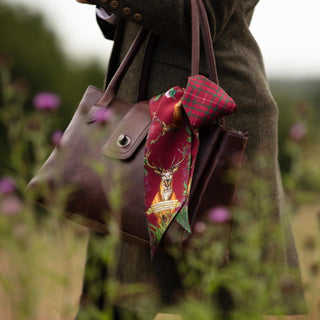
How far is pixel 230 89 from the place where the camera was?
53.8 inches

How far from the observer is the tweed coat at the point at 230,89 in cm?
135

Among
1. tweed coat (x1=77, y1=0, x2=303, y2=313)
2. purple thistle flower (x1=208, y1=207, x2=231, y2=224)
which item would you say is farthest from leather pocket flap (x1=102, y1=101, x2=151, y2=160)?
purple thistle flower (x1=208, y1=207, x2=231, y2=224)

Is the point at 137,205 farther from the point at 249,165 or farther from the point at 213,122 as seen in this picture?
the point at 249,165

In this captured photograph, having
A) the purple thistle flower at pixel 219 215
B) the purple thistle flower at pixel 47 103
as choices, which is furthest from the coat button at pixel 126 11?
the purple thistle flower at pixel 219 215

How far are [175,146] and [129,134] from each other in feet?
0.42

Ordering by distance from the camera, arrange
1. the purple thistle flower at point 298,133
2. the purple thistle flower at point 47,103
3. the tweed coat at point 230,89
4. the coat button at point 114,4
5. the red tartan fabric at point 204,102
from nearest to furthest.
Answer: the red tartan fabric at point 204,102 < the coat button at point 114,4 < the tweed coat at point 230,89 < the purple thistle flower at point 47,103 < the purple thistle flower at point 298,133

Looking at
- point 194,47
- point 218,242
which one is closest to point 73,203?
point 218,242

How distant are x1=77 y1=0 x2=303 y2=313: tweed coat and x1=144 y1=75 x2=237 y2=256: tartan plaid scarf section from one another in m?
0.17

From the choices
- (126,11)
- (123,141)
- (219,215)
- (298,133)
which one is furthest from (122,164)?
(298,133)

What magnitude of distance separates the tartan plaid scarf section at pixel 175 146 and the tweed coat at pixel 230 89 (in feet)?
0.57

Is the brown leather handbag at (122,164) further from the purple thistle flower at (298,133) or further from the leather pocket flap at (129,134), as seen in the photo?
the purple thistle flower at (298,133)

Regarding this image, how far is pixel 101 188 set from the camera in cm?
125

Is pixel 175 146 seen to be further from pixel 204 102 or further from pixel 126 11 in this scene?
pixel 126 11

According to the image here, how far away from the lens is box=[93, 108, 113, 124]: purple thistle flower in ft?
4.27
